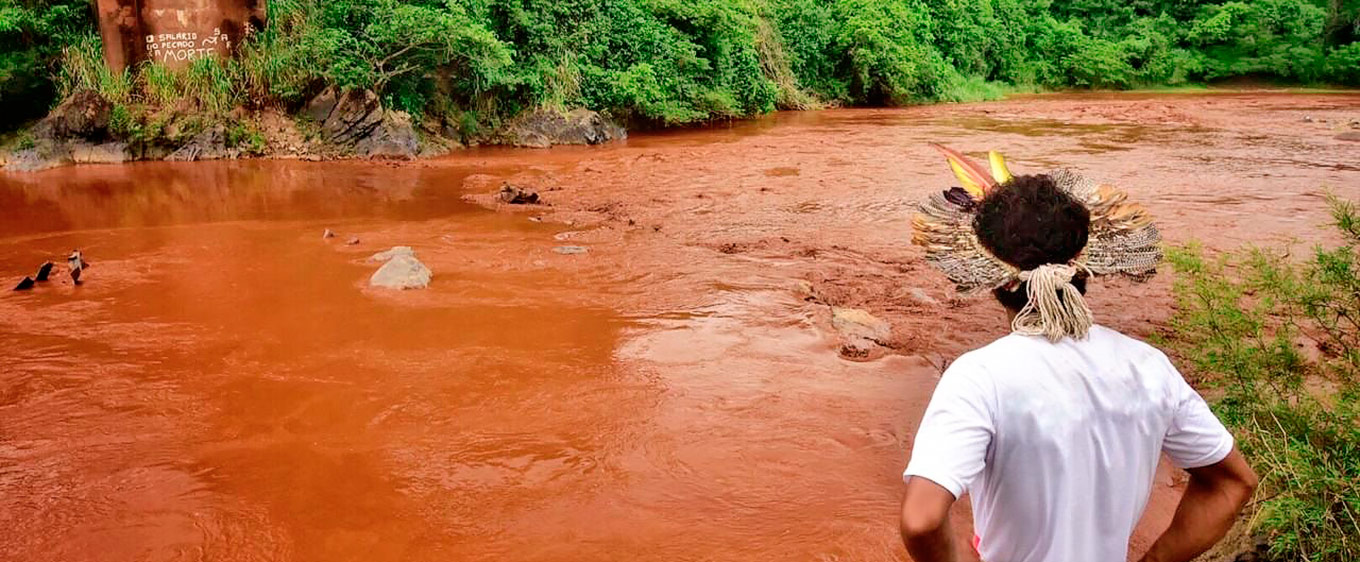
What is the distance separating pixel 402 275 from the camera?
6750 mm

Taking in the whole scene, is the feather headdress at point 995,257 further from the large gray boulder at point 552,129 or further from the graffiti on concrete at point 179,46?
the graffiti on concrete at point 179,46

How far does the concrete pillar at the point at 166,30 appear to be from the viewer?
14.6 m

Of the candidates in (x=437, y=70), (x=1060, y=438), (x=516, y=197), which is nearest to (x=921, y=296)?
(x=1060, y=438)

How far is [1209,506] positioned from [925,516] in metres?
0.63

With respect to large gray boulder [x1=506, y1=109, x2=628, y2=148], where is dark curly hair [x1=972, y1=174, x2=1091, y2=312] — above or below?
above

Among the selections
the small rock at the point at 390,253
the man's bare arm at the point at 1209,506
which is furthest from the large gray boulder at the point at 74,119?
the man's bare arm at the point at 1209,506

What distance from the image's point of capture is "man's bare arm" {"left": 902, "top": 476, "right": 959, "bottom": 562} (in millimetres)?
1481

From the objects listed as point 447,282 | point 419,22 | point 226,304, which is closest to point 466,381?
point 447,282

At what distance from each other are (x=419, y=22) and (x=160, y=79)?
418 cm

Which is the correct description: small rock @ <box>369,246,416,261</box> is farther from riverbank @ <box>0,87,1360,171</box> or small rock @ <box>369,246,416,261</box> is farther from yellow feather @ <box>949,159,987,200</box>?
riverbank @ <box>0,87,1360,171</box>

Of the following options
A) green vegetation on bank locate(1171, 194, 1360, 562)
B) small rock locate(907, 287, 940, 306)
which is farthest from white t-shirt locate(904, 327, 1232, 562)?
small rock locate(907, 287, 940, 306)

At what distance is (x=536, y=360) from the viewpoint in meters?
5.26

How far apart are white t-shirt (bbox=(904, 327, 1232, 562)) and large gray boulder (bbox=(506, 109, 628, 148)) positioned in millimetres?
15198

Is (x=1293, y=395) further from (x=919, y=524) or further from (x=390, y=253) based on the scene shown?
(x=390, y=253)
